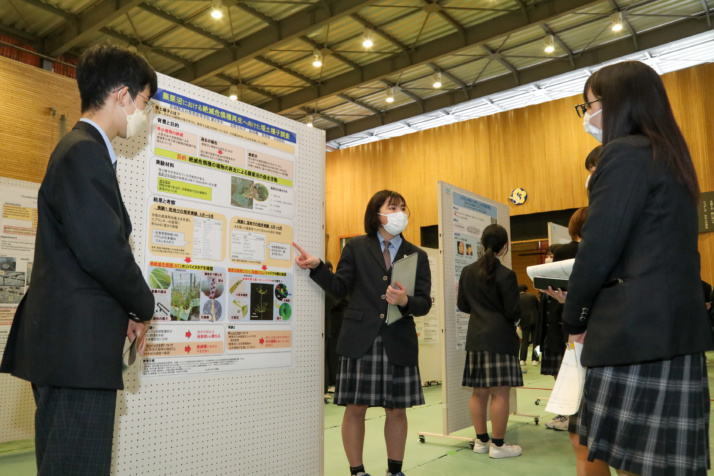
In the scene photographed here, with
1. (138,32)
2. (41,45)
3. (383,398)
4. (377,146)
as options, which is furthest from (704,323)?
(377,146)

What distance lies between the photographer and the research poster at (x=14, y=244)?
434cm

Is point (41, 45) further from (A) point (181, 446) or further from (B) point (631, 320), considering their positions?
(B) point (631, 320)

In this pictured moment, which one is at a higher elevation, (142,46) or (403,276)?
(142,46)

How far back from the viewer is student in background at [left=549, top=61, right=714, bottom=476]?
1.40m

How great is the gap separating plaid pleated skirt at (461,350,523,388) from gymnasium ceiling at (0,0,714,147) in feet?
21.9

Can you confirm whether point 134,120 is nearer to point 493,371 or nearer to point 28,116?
point 493,371

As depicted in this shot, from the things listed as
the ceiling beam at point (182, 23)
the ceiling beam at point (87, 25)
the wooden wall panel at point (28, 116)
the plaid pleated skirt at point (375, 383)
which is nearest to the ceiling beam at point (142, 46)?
the ceiling beam at point (87, 25)

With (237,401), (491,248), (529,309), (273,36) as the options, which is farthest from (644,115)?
(273,36)

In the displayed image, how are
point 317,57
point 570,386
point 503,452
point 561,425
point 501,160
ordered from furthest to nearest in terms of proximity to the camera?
point 501,160, point 317,57, point 561,425, point 503,452, point 570,386

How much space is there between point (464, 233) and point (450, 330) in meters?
0.87

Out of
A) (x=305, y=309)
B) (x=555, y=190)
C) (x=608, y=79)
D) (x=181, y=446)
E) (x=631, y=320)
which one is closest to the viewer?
(x=631, y=320)

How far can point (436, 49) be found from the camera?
1089cm

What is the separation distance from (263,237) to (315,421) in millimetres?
1018

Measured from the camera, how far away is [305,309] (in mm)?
Result: 2848
